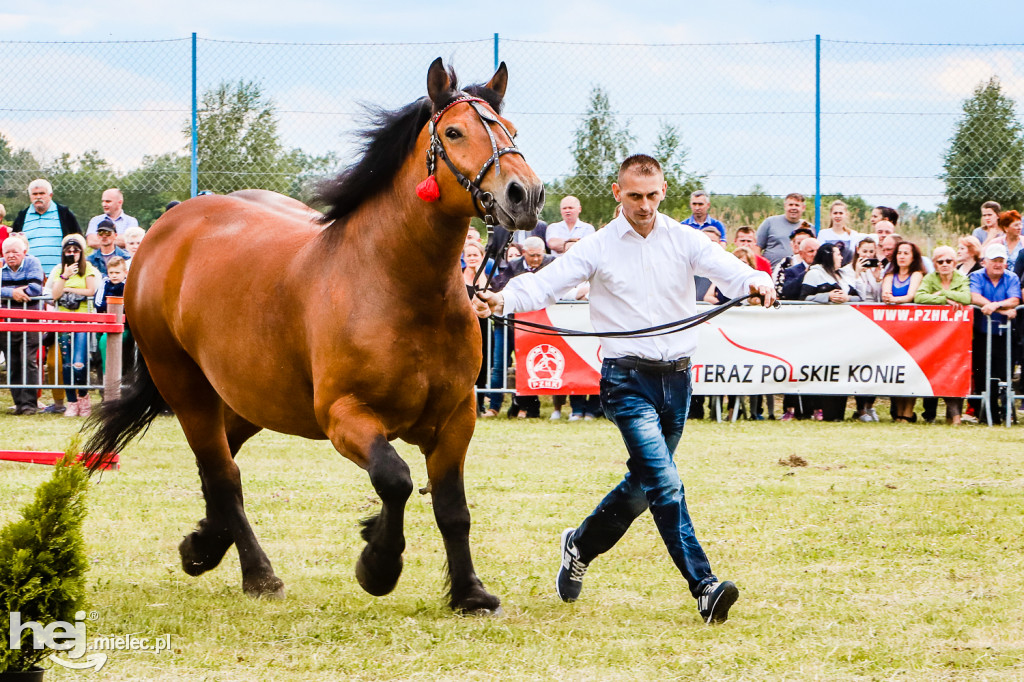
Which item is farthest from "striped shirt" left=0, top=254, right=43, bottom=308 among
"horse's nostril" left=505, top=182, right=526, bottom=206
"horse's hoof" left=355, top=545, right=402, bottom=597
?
"horse's nostril" left=505, top=182, right=526, bottom=206

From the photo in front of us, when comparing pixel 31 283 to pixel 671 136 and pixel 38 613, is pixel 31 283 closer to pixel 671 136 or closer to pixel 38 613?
pixel 671 136

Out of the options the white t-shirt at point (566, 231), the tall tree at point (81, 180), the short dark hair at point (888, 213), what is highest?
the tall tree at point (81, 180)

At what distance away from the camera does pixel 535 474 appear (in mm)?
8641

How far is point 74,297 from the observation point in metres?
12.6

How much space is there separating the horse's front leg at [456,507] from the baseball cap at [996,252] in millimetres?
8771

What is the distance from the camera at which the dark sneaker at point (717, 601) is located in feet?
15.2

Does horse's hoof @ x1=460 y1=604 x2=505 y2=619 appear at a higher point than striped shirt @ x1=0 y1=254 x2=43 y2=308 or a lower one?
lower

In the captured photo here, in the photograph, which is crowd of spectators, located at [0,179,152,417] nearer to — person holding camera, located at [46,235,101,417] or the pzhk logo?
person holding camera, located at [46,235,101,417]

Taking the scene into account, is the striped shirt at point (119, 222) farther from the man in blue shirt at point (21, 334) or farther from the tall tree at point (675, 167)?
the tall tree at point (675, 167)

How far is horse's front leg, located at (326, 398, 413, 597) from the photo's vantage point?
14.8 feet

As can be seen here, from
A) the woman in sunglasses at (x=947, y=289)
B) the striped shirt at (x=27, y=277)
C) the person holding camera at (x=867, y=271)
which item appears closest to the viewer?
the woman in sunglasses at (x=947, y=289)

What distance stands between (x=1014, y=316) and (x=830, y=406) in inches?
81.1

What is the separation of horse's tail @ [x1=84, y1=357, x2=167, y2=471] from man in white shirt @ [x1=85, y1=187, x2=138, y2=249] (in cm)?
792

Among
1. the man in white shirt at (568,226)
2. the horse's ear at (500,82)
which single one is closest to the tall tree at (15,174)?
the man in white shirt at (568,226)
